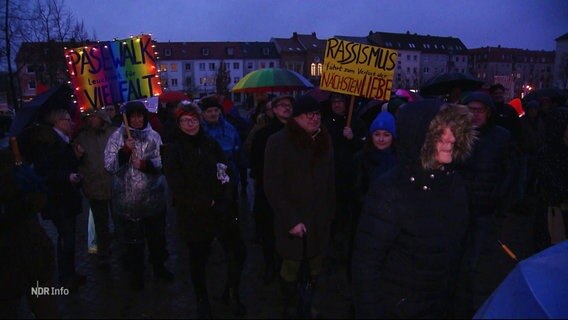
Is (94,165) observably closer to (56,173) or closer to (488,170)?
(56,173)

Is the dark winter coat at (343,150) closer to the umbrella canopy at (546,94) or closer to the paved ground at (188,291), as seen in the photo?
the paved ground at (188,291)

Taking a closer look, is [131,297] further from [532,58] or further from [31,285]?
[532,58]

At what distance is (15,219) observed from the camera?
3.16m

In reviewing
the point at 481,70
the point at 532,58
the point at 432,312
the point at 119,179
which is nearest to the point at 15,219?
the point at 119,179

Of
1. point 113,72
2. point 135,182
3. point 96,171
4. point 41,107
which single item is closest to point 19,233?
point 135,182

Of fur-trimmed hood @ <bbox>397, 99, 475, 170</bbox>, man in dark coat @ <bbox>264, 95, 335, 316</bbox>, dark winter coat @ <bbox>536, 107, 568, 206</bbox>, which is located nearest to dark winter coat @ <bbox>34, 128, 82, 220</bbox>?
man in dark coat @ <bbox>264, 95, 335, 316</bbox>

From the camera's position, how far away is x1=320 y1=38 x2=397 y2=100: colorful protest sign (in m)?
6.15

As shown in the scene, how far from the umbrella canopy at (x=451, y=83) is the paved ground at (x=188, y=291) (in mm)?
3139

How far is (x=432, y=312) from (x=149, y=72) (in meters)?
4.11

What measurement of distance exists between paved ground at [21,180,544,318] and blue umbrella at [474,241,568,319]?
2.51 m

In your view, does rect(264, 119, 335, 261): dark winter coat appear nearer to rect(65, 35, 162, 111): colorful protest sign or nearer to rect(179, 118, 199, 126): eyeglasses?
rect(179, 118, 199, 126): eyeglasses

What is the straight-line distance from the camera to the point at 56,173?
15.4 ft

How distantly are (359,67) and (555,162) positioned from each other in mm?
2758

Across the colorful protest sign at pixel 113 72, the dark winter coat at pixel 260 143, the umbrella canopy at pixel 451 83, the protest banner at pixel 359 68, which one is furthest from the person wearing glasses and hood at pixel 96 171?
the umbrella canopy at pixel 451 83
